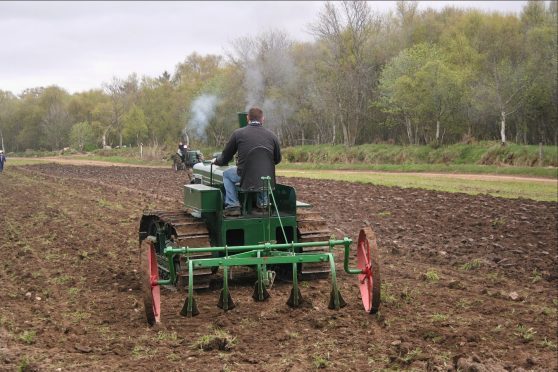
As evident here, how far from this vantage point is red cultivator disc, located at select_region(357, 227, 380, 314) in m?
6.98

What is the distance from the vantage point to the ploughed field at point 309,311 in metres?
6.08

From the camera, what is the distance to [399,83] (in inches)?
1654

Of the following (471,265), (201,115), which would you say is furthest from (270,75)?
(471,265)

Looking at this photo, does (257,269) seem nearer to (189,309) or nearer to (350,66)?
(189,309)

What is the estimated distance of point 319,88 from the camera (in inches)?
2024

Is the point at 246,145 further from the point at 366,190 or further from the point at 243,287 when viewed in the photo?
the point at 366,190

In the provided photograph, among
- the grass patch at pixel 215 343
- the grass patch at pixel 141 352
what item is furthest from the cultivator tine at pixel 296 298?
the grass patch at pixel 141 352

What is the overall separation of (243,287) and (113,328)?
2.13 meters

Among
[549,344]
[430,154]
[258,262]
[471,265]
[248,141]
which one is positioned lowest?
[549,344]

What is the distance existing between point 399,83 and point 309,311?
36.0 meters

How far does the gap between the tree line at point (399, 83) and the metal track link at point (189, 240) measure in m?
12.8

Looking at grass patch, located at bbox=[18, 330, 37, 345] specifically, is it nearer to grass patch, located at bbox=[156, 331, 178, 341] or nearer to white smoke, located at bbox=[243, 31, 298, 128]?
grass patch, located at bbox=[156, 331, 178, 341]

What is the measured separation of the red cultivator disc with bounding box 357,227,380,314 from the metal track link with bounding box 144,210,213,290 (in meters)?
1.89

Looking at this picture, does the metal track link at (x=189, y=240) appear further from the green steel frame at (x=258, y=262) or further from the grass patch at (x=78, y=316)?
the grass patch at (x=78, y=316)
